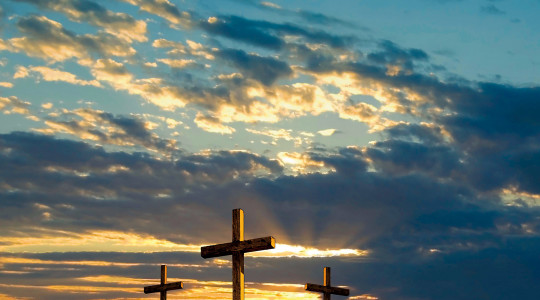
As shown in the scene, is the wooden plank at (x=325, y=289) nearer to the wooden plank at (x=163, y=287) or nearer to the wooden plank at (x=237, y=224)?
the wooden plank at (x=163, y=287)

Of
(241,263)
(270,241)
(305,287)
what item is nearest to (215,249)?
(241,263)

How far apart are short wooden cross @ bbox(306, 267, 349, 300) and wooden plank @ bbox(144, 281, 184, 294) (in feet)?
21.2

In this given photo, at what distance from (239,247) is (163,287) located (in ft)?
51.8

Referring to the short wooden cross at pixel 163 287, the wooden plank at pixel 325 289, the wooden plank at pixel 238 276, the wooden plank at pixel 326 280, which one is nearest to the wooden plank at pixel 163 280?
the short wooden cross at pixel 163 287

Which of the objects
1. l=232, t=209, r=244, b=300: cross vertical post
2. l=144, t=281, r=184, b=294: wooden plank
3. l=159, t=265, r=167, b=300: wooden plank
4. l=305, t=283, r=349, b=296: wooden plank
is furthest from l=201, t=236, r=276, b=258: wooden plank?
l=159, t=265, r=167, b=300: wooden plank

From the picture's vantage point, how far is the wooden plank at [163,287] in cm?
3325

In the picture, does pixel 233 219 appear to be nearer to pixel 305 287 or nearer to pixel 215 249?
pixel 215 249

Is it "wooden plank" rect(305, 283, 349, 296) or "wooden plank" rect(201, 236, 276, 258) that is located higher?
"wooden plank" rect(201, 236, 276, 258)

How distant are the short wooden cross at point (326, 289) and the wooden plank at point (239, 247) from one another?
41.6ft

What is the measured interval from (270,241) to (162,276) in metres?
17.0

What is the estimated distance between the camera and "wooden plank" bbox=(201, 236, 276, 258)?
60.4 ft

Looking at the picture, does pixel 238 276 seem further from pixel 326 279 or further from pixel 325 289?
pixel 326 279

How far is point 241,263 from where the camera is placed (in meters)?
19.3

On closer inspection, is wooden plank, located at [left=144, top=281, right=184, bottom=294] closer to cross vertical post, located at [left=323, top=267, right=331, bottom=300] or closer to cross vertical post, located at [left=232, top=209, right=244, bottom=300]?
cross vertical post, located at [left=323, top=267, right=331, bottom=300]
